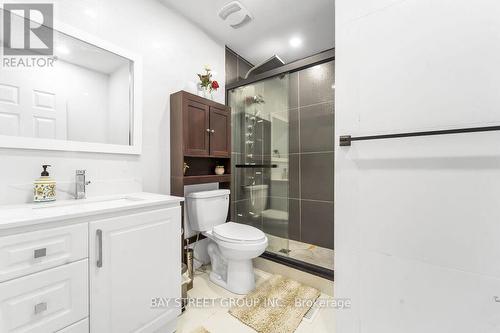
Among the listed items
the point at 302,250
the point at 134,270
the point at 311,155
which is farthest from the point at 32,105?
the point at 302,250

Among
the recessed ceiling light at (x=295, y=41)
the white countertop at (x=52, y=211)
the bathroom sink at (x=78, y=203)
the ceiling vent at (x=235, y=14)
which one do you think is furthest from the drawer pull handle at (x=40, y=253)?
the recessed ceiling light at (x=295, y=41)

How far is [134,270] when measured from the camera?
1018 mm

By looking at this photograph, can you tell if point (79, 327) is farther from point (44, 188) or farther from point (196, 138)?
point (196, 138)

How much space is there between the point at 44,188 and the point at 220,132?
1323 mm

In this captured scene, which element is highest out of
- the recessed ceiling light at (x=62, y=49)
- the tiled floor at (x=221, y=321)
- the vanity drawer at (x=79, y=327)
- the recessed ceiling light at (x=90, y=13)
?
the recessed ceiling light at (x=90, y=13)

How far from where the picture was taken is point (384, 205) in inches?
40.9

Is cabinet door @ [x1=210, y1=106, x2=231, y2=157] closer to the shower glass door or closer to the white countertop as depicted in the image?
the shower glass door

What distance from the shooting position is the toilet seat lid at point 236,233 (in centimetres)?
159

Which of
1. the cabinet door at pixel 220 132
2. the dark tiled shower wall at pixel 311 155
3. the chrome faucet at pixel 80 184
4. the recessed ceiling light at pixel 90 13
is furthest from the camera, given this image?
the dark tiled shower wall at pixel 311 155

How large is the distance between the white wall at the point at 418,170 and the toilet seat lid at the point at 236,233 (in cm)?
65

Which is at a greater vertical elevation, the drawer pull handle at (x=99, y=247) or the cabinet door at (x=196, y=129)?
the cabinet door at (x=196, y=129)

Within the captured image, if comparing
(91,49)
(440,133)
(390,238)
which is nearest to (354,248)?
(390,238)

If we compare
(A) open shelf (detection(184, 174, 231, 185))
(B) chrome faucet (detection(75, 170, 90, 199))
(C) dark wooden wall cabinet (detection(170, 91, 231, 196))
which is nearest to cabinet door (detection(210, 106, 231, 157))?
(C) dark wooden wall cabinet (detection(170, 91, 231, 196))

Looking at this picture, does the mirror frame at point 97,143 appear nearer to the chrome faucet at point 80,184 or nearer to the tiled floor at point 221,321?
the chrome faucet at point 80,184
